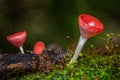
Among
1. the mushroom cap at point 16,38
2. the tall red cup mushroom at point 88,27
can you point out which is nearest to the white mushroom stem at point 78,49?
the tall red cup mushroom at point 88,27

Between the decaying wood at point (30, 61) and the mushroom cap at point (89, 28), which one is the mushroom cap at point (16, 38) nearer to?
the decaying wood at point (30, 61)

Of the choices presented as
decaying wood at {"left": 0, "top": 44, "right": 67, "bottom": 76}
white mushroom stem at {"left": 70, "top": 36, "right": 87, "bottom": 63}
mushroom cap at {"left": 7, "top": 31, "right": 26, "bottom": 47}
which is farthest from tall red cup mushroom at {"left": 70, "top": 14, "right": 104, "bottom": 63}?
mushroom cap at {"left": 7, "top": 31, "right": 26, "bottom": 47}

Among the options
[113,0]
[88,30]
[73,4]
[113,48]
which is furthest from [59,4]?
[88,30]

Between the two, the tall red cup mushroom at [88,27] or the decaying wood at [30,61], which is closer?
the tall red cup mushroom at [88,27]

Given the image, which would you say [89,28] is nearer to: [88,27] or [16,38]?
[88,27]

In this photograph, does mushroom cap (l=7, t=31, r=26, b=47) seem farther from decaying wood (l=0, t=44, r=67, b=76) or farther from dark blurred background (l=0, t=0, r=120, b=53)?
dark blurred background (l=0, t=0, r=120, b=53)

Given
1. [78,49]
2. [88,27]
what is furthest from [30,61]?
[88,27]
